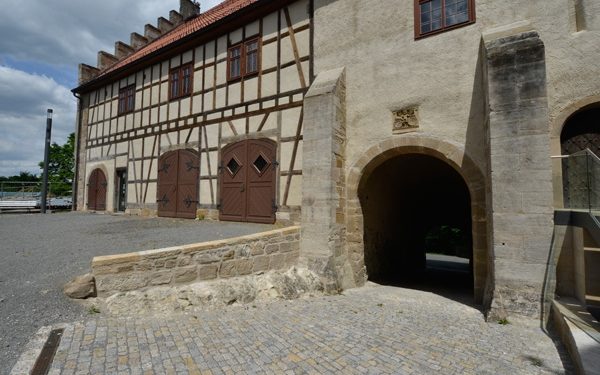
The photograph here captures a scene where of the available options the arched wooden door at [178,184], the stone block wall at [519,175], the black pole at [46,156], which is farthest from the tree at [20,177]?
the stone block wall at [519,175]

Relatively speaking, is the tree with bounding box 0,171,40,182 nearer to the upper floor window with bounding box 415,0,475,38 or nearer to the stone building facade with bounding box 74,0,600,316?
the stone building facade with bounding box 74,0,600,316

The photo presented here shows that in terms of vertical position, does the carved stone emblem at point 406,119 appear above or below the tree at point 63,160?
below

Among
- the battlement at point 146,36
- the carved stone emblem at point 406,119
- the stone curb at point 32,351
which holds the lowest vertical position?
the stone curb at point 32,351

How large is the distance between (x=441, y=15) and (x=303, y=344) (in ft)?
20.5

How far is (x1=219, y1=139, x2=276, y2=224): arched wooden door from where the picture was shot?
26.6 feet

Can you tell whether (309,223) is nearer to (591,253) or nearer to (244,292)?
(244,292)

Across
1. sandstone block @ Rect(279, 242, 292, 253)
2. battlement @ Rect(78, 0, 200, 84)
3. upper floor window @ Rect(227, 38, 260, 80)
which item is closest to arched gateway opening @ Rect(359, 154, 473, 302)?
sandstone block @ Rect(279, 242, 292, 253)

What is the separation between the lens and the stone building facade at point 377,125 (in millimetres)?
4613

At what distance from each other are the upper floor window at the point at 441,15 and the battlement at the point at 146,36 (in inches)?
464

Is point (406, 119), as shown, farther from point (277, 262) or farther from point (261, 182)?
point (261, 182)

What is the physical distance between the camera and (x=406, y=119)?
6238 mm

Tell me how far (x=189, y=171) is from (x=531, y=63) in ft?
27.8

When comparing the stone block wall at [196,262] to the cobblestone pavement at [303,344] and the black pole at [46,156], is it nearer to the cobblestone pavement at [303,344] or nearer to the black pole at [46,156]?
the cobblestone pavement at [303,344]

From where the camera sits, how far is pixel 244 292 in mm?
4973
